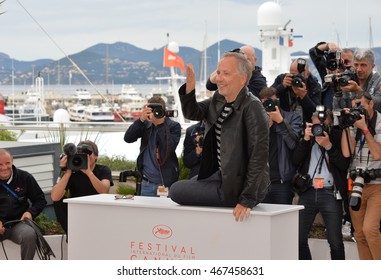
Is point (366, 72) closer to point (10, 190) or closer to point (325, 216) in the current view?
point (325, 216)

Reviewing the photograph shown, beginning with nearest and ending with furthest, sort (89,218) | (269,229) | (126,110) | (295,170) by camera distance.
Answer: (269,229), (89,218), (295,170), (126,110)

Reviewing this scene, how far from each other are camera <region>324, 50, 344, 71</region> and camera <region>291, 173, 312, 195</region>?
1054mm

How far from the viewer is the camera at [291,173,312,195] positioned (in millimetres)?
6570

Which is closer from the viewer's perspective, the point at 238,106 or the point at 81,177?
the point at 238,106

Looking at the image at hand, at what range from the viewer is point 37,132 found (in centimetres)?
1161

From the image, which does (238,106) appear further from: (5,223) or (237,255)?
(5,223)

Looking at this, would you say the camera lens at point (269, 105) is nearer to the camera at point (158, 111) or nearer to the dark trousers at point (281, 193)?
the dark trousers at point (281, 193)

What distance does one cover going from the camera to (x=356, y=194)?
6.18 meters

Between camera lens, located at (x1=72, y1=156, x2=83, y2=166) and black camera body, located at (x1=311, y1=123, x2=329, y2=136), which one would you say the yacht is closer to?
camera lens, located at (x1=72, y1=156, x2=83, y2=166)

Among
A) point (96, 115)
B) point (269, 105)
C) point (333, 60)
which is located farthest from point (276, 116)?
point (96, 115)

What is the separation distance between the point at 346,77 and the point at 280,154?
0.82m

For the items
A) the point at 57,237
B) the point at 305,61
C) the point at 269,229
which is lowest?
the point at 57,237

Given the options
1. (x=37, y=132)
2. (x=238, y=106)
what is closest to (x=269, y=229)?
(x=238, y=106)

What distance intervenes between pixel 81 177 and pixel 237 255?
2309mm
